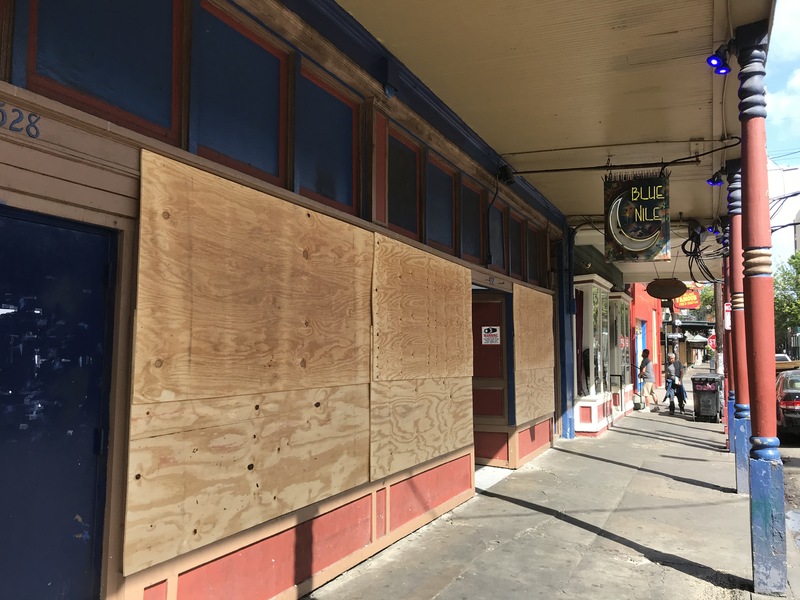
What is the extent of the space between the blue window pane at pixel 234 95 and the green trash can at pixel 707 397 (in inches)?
579

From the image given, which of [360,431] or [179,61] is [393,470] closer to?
[360,431]

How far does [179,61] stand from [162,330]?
163 centimetres

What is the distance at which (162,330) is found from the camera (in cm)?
314

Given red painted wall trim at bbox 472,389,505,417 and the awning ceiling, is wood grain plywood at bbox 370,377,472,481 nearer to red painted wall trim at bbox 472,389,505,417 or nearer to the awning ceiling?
red painted wall trim at bbox 472,389,505,417

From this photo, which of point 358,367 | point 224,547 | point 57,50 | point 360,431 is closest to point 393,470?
point 360,431

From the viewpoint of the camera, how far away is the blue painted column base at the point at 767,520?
4.58 m

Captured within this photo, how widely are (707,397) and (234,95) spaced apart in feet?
51.8

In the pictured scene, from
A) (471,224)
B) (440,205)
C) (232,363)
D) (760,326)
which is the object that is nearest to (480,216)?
(471,224)

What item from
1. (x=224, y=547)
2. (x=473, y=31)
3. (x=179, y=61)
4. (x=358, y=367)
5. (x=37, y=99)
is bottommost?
(x=224, y=547)

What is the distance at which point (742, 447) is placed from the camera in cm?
777

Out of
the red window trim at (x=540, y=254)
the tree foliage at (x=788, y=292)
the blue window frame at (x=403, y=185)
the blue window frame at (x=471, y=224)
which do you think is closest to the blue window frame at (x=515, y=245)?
the red window trim at (x=540, y=254)

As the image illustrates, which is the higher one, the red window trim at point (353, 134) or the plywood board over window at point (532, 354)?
the red window trim at point (353, 134)

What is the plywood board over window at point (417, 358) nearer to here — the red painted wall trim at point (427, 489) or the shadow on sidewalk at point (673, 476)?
the red painted wall trim at point (427, 489)

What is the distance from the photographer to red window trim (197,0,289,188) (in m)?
3.74
